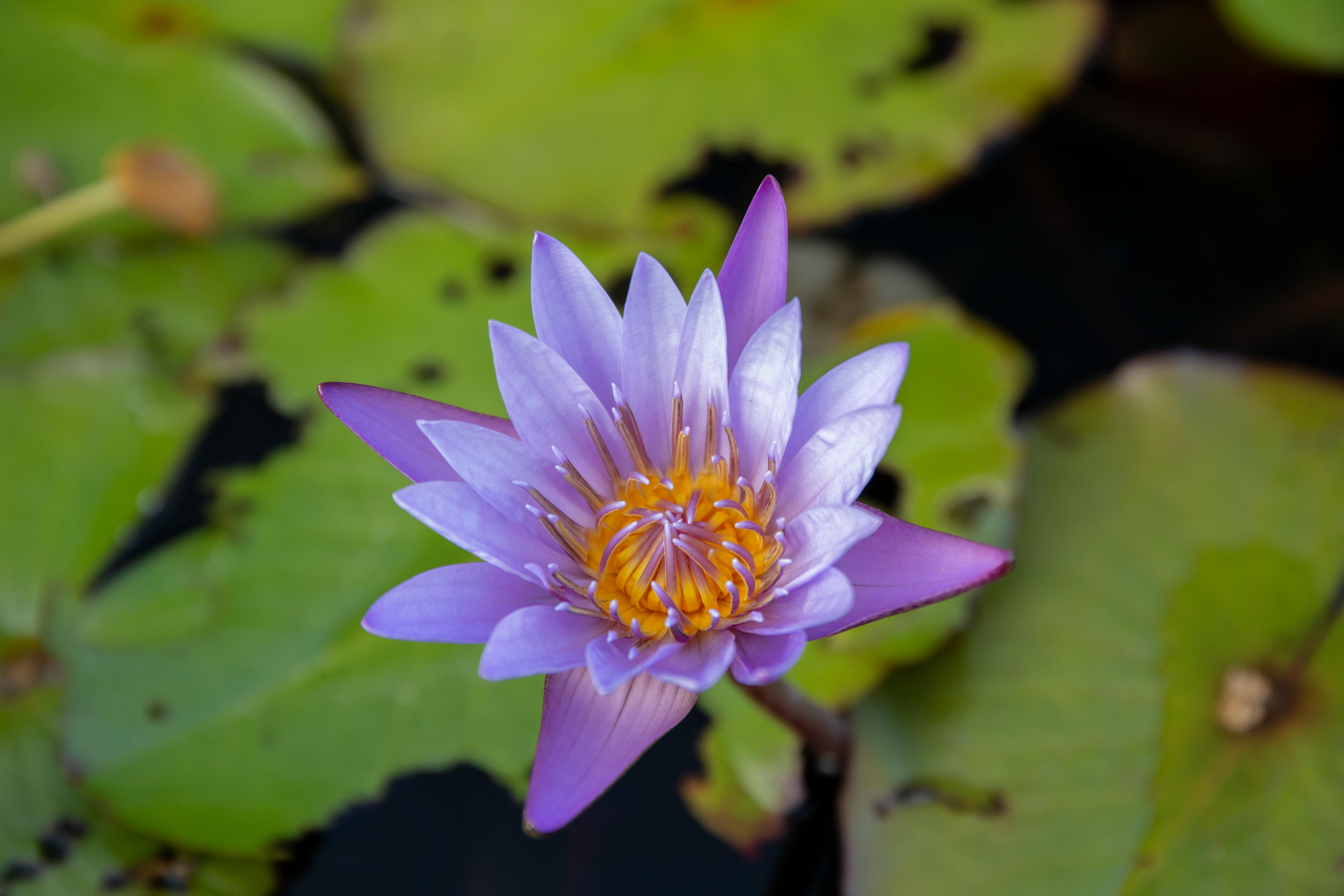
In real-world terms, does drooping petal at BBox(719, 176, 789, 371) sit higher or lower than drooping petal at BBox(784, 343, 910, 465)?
higher

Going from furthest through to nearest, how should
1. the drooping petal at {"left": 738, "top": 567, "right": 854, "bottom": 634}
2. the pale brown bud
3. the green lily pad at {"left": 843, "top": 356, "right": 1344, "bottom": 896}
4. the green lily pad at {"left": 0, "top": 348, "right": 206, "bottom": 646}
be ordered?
the pale brown bud
the green lily pad at {"left": 0, "top": 348, "right": 206, "bottom": 646}
the green lily pad at {"left": 843, "top": 356, "right": 1344, "bottom": 896}
the drooping petal at {"left": 738, "top": 567, "right": 854, "bottom": 634}

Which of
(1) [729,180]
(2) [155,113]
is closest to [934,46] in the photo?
(1) [729,180]

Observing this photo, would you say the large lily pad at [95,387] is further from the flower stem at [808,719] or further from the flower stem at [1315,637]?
the flower stem at [1315,637]

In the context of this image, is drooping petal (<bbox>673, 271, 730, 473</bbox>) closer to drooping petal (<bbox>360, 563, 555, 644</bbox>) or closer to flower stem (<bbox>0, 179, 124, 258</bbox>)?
drooping petal (<bbox>360, 563, 555, 644</bbox>)

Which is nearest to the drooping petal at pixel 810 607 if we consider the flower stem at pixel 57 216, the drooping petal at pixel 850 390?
the drooping petal at pixel 850 390

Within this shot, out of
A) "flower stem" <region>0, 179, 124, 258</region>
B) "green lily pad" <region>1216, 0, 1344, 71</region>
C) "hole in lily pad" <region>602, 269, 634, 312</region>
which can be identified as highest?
"flower stem" <region>0, 179, 124, 258</region>

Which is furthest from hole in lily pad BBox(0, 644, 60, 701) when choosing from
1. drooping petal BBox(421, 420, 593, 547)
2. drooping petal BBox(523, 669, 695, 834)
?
drooping petal BBox(523, 669, 695, 834)

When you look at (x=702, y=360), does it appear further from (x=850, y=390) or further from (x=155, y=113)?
(x=155, y=113)
